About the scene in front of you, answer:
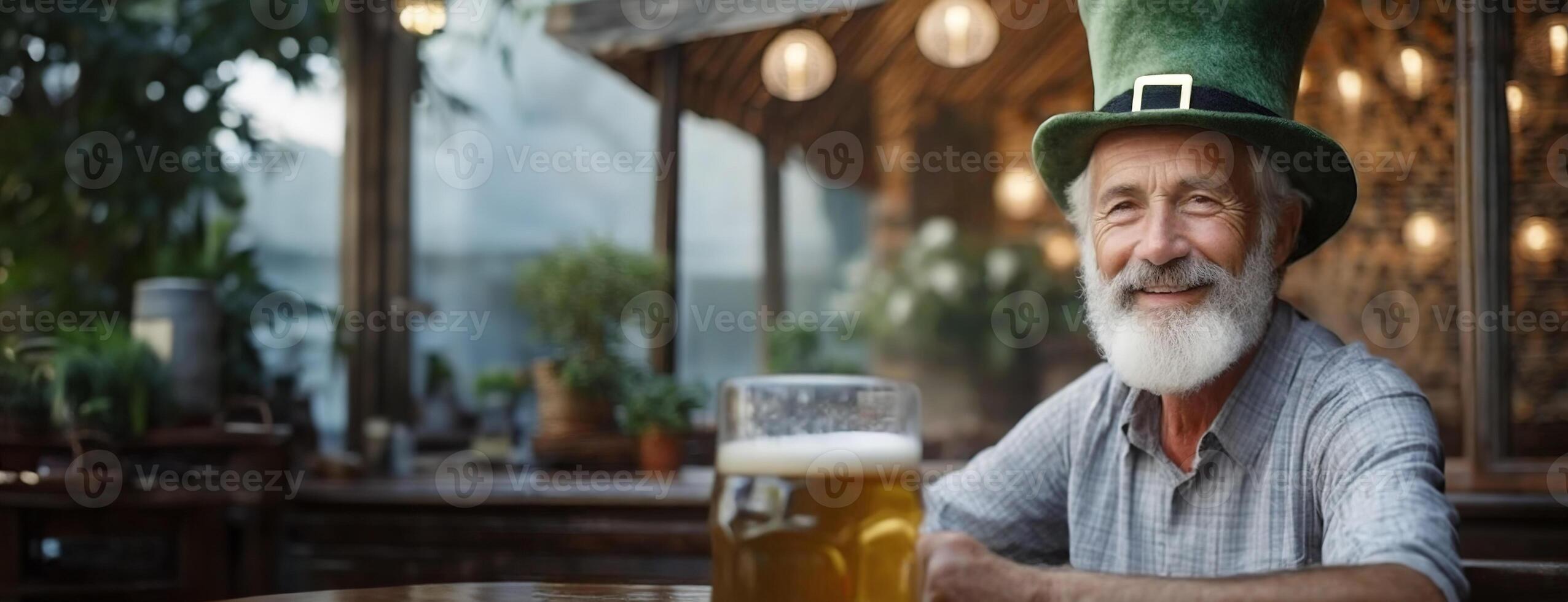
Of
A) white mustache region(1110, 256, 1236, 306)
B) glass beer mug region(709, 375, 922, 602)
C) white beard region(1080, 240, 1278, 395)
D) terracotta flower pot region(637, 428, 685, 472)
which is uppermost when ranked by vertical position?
white mustache region(1110, 256, 1236, 306)

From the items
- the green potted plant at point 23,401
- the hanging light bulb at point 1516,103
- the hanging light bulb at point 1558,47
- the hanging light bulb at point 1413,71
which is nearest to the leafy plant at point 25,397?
the green potted plant at point 23,401

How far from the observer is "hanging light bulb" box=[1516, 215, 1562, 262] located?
357cm

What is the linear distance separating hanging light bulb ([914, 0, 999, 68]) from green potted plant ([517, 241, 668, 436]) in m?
2.10

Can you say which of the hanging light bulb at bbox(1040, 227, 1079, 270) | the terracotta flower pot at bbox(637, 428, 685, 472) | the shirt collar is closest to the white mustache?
the shirt collar

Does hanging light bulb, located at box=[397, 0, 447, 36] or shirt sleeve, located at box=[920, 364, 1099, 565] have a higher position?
hanging light bulb, located at box=[397, 0, 447, 36]

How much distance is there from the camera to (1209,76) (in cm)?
171

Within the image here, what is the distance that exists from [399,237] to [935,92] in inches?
153

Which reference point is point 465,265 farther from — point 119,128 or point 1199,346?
point 1199,346

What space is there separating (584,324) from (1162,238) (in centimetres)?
264

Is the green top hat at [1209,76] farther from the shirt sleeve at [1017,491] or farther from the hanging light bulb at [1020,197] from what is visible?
the hanging light bulb at [1020,197]

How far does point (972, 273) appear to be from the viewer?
7.33 metres

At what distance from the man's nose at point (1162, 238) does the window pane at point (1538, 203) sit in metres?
1.91

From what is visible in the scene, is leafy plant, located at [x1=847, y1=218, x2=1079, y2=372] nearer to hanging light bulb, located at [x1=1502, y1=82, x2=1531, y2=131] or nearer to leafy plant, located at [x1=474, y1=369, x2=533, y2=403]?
leafy plant, located at [x1=474, y1=369, x2=533, y2=403]

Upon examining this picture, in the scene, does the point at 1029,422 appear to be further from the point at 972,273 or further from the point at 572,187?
the point at 972,273
